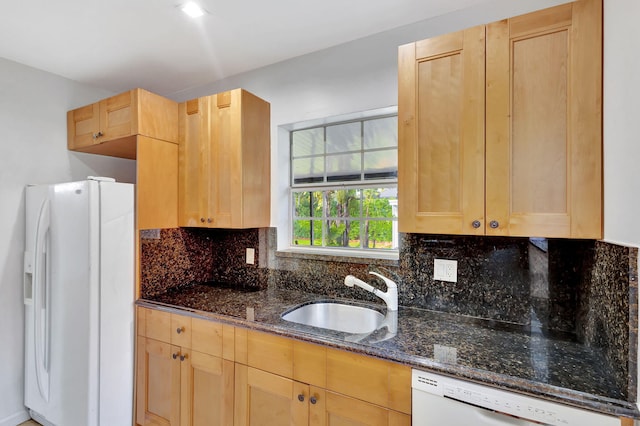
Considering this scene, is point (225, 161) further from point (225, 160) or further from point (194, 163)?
point (194, 163)

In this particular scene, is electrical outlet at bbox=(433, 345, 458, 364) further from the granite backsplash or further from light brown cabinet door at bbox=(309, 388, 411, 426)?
the granite backsplash

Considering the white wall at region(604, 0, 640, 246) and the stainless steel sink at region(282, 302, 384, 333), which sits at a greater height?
the white wall at region(604, 0, 640, 246)

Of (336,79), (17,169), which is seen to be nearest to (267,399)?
(336,79)

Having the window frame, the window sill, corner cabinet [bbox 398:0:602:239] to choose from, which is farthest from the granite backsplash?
corner cabinet [bbox 398:0:602:239]

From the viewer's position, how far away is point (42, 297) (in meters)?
1.96

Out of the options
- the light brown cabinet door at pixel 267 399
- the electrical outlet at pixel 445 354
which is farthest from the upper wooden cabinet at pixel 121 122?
the electrical outlet at pixel 445 354

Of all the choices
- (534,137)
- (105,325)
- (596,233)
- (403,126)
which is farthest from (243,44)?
(596,233)

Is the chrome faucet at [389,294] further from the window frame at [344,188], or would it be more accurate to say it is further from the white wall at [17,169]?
the white wall at [17,169]

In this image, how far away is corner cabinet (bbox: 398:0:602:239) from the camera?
1.12 metres

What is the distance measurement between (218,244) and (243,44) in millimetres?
1477

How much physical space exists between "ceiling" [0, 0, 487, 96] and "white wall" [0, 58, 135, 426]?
17cm

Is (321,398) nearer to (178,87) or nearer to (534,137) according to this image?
(534,137)

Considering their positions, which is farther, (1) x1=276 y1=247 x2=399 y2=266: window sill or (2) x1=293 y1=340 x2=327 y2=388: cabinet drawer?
(1) x1=276 y1=247 x2=399 y2=266: window sill

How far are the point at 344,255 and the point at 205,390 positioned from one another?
3.61 ft
